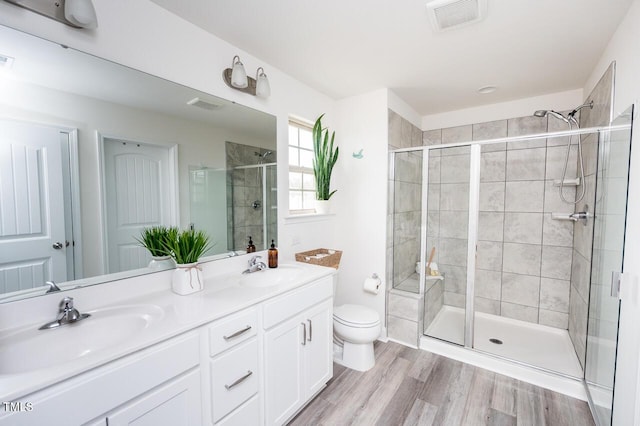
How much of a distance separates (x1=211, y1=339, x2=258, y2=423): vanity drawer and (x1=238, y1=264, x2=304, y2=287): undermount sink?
1.67 ft

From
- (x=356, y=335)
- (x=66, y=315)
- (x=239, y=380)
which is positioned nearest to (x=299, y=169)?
(x=356, y=335)

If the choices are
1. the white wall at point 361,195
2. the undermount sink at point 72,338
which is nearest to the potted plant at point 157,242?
the undermount sink at point 72,338

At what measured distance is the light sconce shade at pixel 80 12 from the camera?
44.8 inches

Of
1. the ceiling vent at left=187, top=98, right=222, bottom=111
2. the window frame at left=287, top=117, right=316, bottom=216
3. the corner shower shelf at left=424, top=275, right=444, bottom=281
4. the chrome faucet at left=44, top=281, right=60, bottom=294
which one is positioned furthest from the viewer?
the corner shower shelf at left=424, top=275, right=444, bottom=281

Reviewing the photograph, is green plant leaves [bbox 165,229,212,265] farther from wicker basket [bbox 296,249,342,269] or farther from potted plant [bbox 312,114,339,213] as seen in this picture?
potted plant [bbox 312,114,339,213]

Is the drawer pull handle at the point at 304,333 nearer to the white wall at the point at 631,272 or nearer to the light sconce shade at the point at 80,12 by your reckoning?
the white wall at the point at 631,272

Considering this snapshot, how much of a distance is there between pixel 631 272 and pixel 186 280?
7.29 feet

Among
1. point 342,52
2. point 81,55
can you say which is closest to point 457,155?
point 342,52

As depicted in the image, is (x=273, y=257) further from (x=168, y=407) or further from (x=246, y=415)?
(x=168, y=407)

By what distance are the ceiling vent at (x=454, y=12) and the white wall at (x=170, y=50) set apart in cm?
121

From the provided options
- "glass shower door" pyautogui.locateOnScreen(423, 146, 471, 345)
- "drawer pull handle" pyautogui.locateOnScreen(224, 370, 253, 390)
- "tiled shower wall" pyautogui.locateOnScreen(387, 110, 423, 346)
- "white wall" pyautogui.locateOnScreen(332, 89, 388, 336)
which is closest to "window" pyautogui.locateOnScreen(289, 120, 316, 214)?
"white wall" pyautogui.locateOnScreen(332, 89, 388, 336)

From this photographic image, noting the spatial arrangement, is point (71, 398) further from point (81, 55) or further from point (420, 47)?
point (420, 47)

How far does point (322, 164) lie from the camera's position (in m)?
2.53

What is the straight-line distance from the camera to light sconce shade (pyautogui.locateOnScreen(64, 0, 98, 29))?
1139 mm
